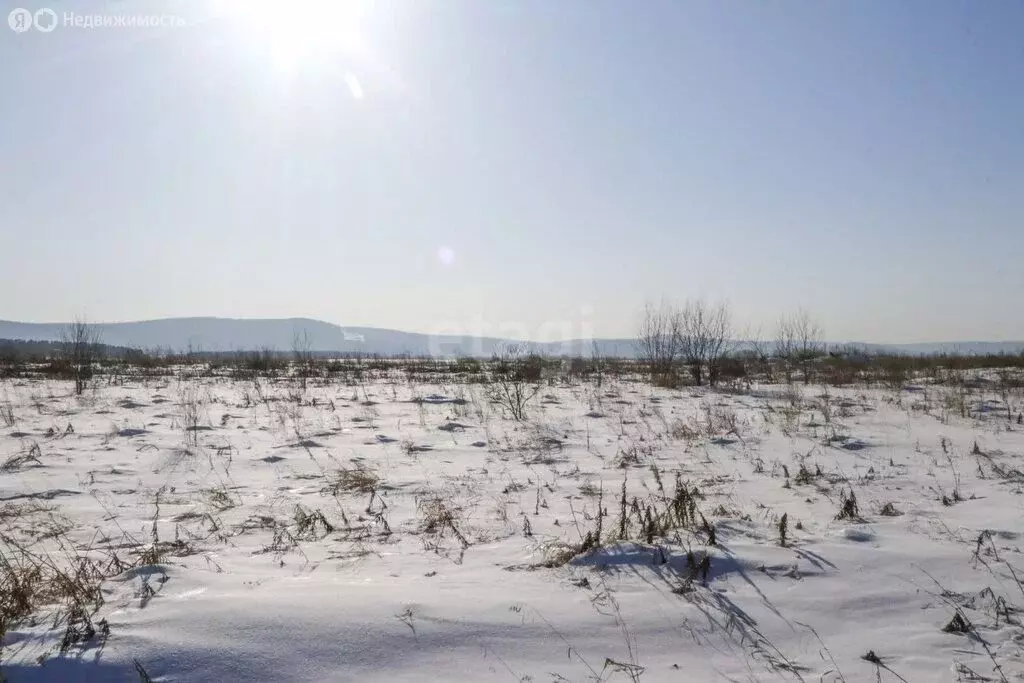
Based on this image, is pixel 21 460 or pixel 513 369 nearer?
pixel 21 460

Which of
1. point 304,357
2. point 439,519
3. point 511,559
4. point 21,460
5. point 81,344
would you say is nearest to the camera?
point 511,559

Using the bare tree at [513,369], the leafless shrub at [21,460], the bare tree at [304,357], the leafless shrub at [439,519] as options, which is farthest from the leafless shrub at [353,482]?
the bare tree at [304,357]

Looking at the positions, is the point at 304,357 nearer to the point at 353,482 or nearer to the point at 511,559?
the point at 353,482

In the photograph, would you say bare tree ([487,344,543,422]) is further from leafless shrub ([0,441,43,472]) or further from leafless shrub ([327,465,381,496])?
leafless shrub ([0,441,43,472])

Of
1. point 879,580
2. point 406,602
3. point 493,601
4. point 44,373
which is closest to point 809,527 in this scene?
point 879,580

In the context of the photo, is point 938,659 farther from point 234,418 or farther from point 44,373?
point 44,373

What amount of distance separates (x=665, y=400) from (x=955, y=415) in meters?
4.62

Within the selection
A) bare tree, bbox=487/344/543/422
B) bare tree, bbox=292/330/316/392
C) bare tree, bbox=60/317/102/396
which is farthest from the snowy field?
bare tree, bbox=292/330/316/392

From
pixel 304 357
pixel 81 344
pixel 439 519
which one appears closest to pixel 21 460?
pixel 439 519

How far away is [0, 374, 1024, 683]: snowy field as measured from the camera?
195 centimetres

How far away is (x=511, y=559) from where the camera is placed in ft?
9.56

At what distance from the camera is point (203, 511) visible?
3891mm

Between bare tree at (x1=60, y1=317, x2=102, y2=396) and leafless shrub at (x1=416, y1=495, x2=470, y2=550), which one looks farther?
bare tree at (x1=60, y1=317, x2=102, y2=396)

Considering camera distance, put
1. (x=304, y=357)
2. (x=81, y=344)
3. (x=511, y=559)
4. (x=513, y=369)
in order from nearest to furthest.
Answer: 1. (x=511, y=559)
2. (x=513, y=369)
3. (x=81, y=344)
4. (x=304, y=357)
